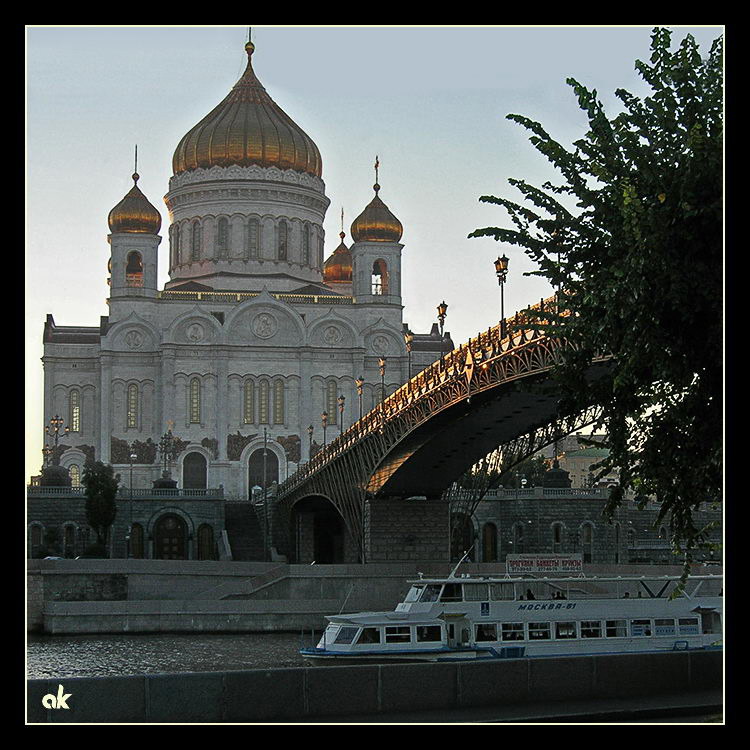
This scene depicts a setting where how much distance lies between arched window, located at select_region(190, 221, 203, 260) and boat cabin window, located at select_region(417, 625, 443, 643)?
74.2m

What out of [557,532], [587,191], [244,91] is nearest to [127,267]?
[244,91]

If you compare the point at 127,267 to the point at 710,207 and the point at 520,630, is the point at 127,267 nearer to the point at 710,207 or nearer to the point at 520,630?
the point at 520,630

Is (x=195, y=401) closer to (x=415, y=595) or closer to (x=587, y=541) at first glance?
(x=587, y=541)

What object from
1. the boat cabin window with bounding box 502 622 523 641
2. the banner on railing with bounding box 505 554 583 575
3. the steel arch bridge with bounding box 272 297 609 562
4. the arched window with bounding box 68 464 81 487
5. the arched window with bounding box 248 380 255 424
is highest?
the arched window with bounding box 248 380 255 424

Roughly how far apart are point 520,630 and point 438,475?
2120cm

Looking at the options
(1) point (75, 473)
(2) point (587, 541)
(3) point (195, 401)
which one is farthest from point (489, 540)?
(1) point (75, 473)

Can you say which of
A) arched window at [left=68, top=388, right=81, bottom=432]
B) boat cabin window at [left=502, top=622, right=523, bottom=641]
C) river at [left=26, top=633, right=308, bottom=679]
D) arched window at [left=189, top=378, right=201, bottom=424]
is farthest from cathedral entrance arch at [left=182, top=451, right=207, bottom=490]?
boat cabin window at [left=502, top=622, right=523, bottom=641]

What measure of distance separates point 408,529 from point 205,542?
21.5m

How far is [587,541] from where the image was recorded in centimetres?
7531

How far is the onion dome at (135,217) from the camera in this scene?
104000 millimetres

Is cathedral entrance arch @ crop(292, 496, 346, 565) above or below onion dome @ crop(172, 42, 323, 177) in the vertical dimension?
below

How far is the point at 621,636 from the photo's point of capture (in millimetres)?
36719

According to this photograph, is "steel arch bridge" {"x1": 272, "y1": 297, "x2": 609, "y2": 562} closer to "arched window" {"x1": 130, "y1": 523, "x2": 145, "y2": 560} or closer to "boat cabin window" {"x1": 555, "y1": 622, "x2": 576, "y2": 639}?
"boat cabin window" {"x1": 555, "y1": 622, "x2": 576, "y2": 639}

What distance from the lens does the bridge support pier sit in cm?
5966
